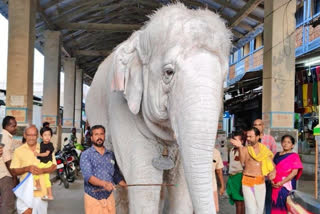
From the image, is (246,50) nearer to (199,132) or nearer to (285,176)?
(285,176)

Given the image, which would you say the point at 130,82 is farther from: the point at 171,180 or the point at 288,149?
the point at 288,149

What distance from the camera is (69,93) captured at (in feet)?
58.8

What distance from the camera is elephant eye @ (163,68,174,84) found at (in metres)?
2.77

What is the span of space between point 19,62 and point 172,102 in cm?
697

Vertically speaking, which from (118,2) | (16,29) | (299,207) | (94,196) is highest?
(118,2)

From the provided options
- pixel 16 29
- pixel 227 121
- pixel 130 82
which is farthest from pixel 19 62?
pixel 227 121

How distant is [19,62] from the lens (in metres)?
8.83

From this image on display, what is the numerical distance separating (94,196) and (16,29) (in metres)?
6.61

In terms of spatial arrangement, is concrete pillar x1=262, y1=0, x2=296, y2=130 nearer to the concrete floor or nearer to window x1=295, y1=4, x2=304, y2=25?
the concrete floor

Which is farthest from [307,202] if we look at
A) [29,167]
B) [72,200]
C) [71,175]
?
[71,175]

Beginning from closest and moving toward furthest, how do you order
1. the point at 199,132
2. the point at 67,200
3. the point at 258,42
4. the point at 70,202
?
the point at 199,132 < the point at 70,202 < the point at 67,200 < the point at 258,42

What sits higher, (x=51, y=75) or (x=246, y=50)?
(x=246, y=50)

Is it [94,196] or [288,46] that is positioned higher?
[288,46]

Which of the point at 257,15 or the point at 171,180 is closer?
the point at 171,180
